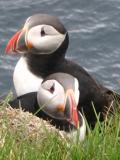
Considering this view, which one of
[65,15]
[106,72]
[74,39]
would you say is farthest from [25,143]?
[65,15]

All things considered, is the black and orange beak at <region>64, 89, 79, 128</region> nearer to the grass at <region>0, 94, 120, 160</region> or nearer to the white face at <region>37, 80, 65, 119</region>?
the white face at <region>37, 80, 65, 119</region>

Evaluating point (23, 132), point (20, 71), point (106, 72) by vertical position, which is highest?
point (23, 132)

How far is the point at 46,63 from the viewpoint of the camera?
9422mm

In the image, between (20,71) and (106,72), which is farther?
(106,72)

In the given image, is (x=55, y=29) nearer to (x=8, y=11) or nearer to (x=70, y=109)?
(x=70, y=109)

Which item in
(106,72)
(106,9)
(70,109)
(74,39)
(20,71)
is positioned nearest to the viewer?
(70,109)

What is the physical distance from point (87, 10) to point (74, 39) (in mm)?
1433

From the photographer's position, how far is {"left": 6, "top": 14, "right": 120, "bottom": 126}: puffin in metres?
8.85

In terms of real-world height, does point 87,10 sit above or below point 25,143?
below

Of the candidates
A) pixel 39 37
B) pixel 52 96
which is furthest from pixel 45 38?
pixel 52 96

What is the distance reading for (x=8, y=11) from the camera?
16.6 meters

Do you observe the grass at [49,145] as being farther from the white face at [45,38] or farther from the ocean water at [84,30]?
the ocean water at [84,30]

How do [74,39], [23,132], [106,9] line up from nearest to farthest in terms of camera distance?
[23,132]
[74,39]
[106,9]

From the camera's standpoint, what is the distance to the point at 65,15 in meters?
A: 16.8
